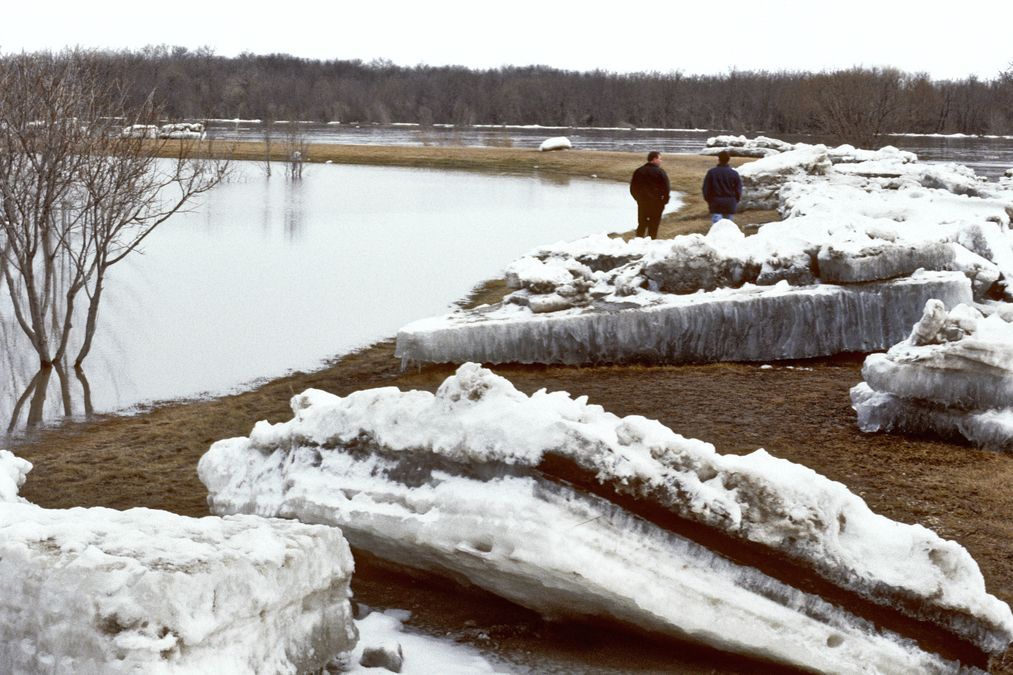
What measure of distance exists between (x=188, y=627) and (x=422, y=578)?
1.61 metres

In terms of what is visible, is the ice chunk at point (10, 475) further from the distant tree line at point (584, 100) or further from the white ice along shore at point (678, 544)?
the distant tree line at point (584, 100)

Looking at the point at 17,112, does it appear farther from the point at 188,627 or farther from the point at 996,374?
the point at 996,374

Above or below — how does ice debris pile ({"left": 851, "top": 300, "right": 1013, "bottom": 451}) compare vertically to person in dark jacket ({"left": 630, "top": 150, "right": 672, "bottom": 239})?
below

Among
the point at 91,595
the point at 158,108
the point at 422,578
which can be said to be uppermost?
the point at 158,108

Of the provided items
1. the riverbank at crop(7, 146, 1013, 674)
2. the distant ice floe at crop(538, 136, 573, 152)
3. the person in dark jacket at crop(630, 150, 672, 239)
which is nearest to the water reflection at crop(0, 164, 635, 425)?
the riverbank at crop(7, 146, 1013, 674)

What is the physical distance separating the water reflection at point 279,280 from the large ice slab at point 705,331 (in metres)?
2.07

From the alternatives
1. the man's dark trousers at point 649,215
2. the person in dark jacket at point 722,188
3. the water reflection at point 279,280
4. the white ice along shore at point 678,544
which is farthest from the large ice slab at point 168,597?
the person in dark jacket at point 722,188

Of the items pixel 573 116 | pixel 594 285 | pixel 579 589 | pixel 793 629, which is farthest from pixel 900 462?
pixel 573 116

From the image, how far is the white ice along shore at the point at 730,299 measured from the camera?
9008mm

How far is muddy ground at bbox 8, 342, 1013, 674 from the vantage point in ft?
12.7

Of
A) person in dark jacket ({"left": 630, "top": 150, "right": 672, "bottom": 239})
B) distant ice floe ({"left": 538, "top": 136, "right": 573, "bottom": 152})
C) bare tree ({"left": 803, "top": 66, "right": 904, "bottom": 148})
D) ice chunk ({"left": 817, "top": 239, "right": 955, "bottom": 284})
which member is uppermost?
bare tree ({"left": 803, "top": 66, "right": 904, "bottom": 148})

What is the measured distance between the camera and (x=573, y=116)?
87438 millimetres

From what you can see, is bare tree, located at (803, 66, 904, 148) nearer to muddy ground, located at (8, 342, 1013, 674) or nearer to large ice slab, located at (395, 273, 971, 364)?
large ice slab, located at (395, 273, 971, 364)

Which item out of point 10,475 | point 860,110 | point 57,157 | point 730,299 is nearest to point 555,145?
point 860,110
